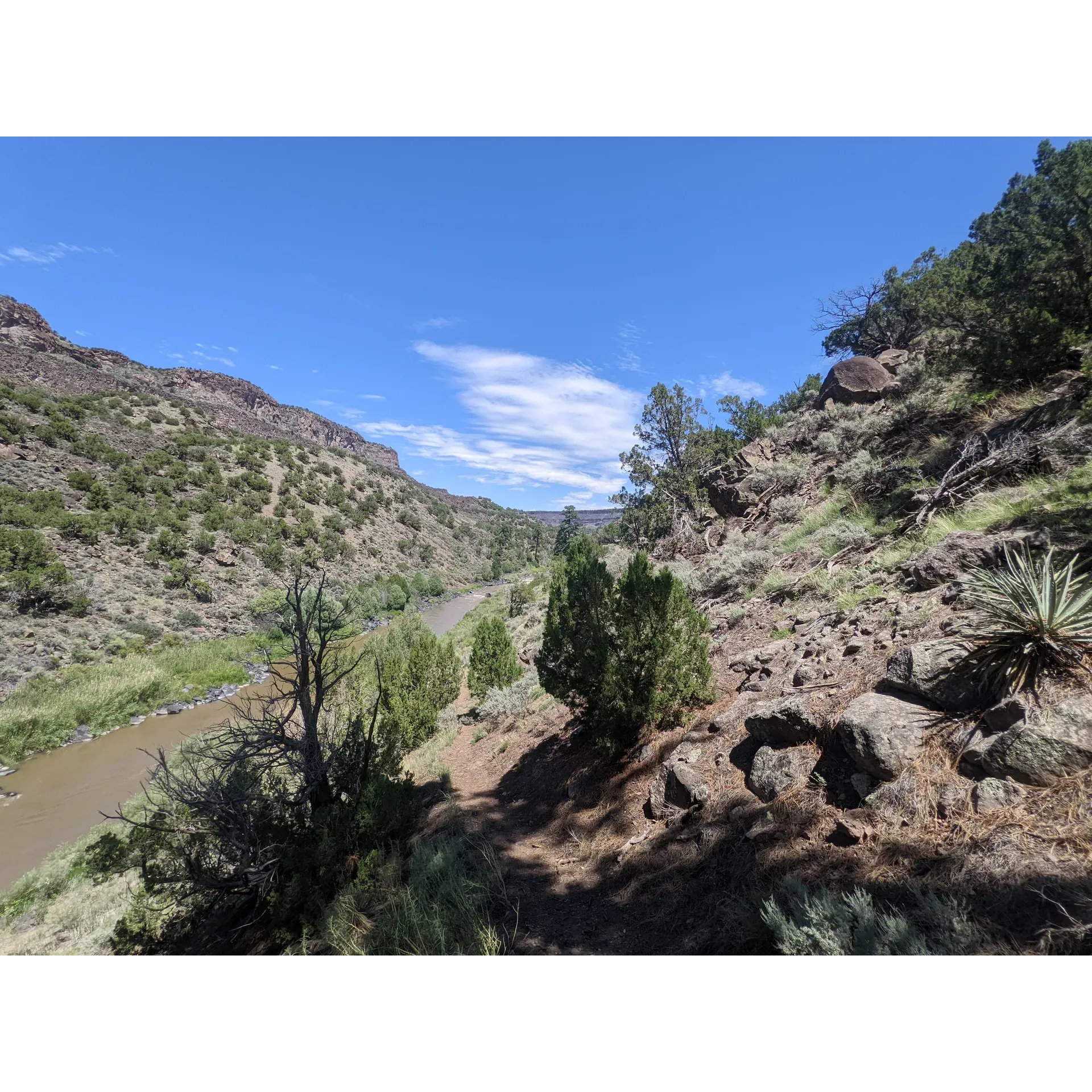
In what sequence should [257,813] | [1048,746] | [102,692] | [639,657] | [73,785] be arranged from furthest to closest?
[102,692]
[73,785]
[639,657]
[257,813]
[1048,746]

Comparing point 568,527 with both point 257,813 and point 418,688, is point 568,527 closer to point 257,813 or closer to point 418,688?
point 418,688

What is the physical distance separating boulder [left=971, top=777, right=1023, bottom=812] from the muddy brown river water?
43.8 ft

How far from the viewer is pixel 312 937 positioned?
16.9 ft

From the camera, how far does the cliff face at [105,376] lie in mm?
50469

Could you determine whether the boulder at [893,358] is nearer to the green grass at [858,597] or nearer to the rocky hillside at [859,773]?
the rocky hillside at [859,773]

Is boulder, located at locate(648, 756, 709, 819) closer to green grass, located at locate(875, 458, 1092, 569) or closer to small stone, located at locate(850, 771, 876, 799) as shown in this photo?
small stone, located at locate(850, 771, 876, 799)

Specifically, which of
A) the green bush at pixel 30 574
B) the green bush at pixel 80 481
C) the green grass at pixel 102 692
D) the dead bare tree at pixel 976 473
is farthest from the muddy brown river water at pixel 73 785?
the green bush at pixel 80 481

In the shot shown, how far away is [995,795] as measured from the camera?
2.80 m

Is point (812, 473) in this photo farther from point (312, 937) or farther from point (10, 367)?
point (10, 367)

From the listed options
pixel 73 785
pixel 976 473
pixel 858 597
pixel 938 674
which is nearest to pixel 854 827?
pixel 938 674

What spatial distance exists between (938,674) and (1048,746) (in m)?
0.93

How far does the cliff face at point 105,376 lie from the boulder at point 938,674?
6732cm

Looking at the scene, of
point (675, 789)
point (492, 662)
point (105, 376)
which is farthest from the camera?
point (105, 376)

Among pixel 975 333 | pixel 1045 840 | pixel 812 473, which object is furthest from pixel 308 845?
pixel 975 333
